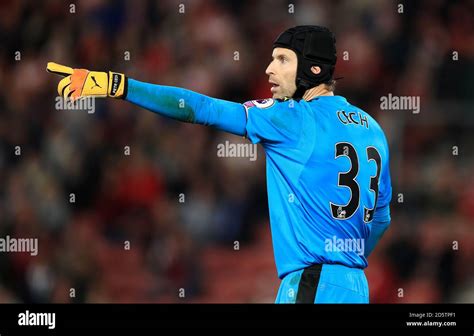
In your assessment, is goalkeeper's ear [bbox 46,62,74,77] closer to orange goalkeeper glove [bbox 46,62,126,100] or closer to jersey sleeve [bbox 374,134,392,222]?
orange goalkeeper glove [bbox 46,62,126,100]

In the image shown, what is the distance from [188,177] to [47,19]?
3045mm

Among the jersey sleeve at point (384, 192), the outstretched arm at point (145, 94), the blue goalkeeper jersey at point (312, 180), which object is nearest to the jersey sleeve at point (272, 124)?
the blue goalkeeper jersey at point (312, 180)

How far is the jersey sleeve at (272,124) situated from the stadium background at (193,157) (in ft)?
15.6

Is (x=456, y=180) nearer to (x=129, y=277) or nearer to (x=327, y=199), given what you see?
(x=129, y=277)

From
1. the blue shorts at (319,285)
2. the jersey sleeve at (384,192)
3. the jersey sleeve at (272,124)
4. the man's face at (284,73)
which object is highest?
the man's face at (284,73)

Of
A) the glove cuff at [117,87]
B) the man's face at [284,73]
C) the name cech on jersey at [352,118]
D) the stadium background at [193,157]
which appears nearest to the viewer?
the glove cuff at [117,87]

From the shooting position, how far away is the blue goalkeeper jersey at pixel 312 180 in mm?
5152

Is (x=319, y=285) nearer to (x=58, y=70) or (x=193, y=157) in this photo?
(x=58, y=70)

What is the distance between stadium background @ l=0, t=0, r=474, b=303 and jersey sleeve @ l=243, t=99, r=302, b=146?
15.6ft

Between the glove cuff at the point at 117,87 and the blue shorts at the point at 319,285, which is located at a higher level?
the glove cuff at the point at 117,87

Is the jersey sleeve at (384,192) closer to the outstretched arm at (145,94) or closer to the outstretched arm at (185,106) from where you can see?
the outstretched arm at (185,106)

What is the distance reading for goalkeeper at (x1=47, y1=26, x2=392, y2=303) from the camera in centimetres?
502

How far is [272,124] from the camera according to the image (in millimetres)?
5133

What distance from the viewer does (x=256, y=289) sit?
9828mm
